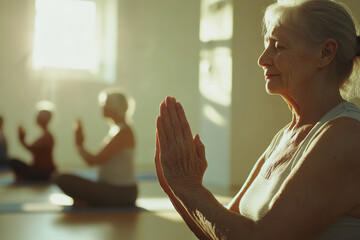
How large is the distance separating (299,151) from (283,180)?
79 mm

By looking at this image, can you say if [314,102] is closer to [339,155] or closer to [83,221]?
[339,155]

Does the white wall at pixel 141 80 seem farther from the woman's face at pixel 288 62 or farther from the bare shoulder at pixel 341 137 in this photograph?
the bare shoulder at pixel 341 137

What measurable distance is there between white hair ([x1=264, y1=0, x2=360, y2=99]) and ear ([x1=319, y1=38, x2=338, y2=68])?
0.01 m

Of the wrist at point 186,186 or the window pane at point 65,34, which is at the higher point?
the window pane at point 65,34

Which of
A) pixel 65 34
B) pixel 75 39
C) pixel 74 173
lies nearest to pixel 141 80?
Answer: pixel 75 39

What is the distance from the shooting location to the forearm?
109 centimetres

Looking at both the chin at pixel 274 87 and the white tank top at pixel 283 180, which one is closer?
the white tank top at pixel 283 180

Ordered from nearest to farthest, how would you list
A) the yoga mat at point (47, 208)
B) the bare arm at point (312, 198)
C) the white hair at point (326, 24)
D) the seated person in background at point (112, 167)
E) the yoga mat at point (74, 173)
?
the bare arm at point (312, 198)
the white hair at point (326, 24)
the yoga mat at point (47, 208)
the seated person in background at point (112, 167)
the yoga mat at point (74, 173)

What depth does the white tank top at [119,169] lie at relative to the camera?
435cm

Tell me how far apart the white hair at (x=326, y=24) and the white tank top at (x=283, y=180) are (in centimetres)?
12

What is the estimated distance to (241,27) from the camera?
6.07 metres

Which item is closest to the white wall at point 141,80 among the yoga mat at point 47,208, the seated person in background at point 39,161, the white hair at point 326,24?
the seated person in background at point 39,161

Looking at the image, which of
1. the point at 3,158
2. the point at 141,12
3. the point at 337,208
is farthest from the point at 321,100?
the point at 141,12

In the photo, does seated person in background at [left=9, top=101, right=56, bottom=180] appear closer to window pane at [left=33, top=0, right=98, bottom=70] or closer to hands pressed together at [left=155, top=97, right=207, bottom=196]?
window pane at [left=33, top=0, right=98, bottom=70]
